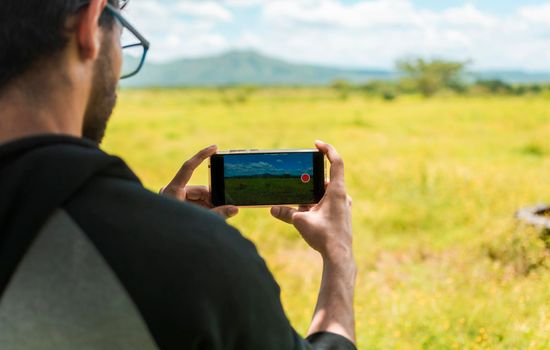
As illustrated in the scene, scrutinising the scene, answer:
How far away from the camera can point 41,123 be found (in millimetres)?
1092

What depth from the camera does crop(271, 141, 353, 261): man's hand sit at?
1.47m

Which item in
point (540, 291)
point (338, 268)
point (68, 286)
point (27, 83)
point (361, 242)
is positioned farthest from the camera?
point (361, 242)

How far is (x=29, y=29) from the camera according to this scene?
3.56ft

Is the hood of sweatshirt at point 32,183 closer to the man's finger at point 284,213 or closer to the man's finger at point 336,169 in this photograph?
the man's finger at point 336,169

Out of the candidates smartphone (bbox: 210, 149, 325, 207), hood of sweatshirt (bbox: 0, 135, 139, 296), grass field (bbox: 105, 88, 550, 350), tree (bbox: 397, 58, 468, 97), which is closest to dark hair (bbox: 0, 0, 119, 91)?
hood of sweatshirt (bbox: 0, 135, 139, 296)

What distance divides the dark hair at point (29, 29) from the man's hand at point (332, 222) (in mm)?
686

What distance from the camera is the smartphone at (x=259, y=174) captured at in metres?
2.03

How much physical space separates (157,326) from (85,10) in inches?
20.6

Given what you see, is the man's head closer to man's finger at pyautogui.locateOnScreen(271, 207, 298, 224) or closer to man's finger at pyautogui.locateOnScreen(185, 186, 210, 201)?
man's finger at pyautogui.locateOnScreen(271, 207, 298, 224)

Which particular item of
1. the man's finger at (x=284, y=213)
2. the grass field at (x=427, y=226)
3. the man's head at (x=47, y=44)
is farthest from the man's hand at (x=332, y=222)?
the grass field at (x=427, y=226)

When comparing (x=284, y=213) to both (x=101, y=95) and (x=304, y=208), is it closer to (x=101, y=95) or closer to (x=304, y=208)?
(x=304, y=208)

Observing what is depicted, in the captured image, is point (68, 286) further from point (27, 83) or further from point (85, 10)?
point (85, 10)

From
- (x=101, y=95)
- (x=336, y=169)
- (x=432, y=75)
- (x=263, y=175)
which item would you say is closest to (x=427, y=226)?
(x=263, y=175)

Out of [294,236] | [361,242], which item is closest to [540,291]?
[361,242]
